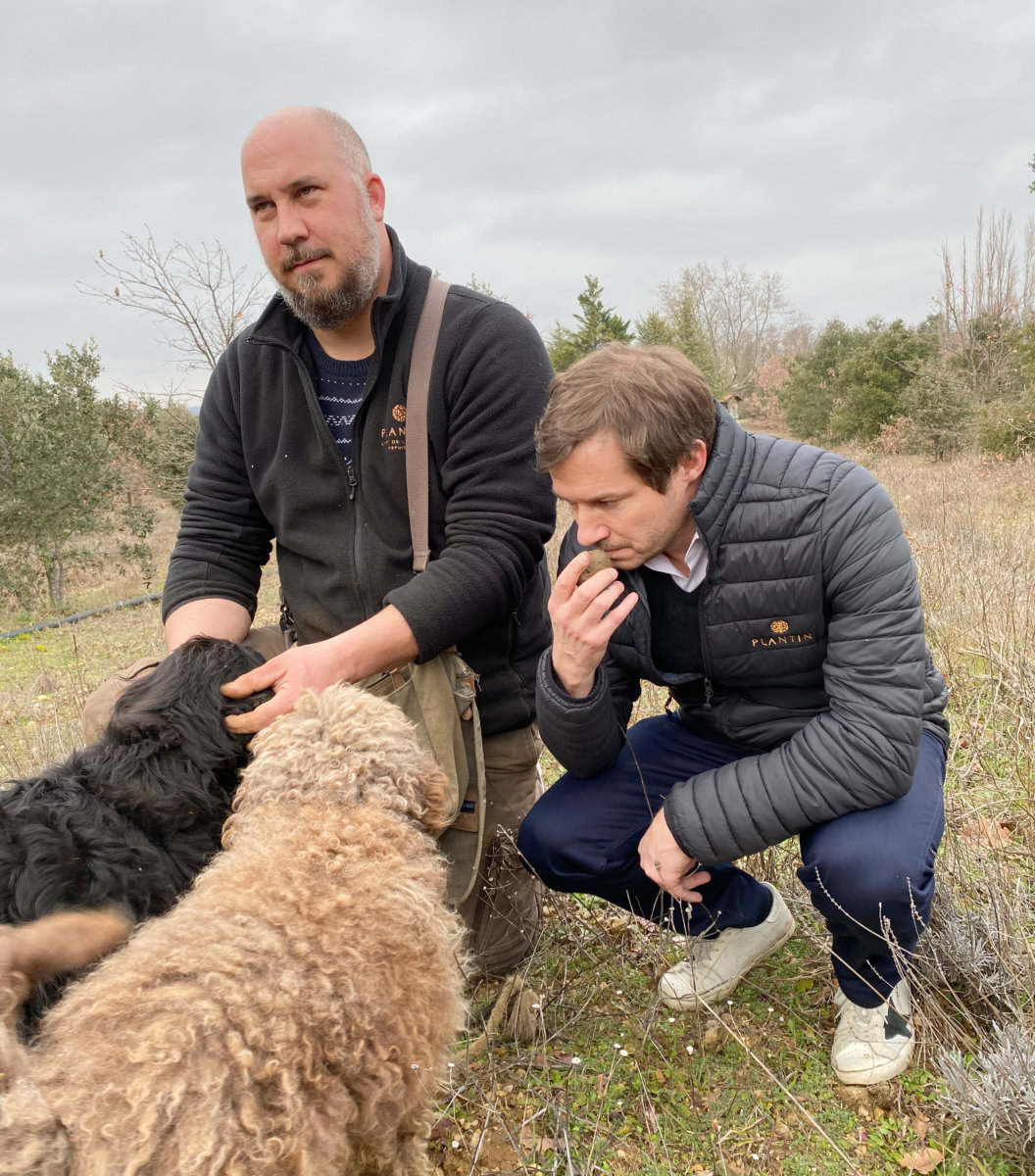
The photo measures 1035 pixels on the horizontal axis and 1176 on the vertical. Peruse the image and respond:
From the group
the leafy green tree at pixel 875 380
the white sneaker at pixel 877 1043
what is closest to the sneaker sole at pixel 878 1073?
the white sneaker at pixel 877 1043

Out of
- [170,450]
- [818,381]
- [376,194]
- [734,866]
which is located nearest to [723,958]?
[734,866]

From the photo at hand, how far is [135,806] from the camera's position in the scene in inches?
91.6

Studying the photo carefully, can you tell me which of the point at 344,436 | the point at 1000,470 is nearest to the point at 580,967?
the point at 344,436

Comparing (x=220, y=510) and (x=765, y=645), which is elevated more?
(x=220, y=510)

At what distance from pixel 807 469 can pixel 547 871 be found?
1635mm

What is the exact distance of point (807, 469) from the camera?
254 cm

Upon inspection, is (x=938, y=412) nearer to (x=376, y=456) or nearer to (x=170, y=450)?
(x=170, y=450)

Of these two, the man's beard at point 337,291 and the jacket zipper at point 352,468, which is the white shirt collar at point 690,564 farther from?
the man's beard at point 337,291

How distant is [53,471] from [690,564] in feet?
61.3

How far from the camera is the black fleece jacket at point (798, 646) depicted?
7.81ft

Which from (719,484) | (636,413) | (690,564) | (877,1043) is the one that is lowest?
(877,1043)

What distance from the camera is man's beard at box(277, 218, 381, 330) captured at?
Result: 10.4 ft

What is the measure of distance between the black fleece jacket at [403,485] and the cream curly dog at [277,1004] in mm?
854

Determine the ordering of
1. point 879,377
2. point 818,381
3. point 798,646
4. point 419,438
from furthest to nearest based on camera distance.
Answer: point 818,381
point 879,377
point 419,438
point 798,646
